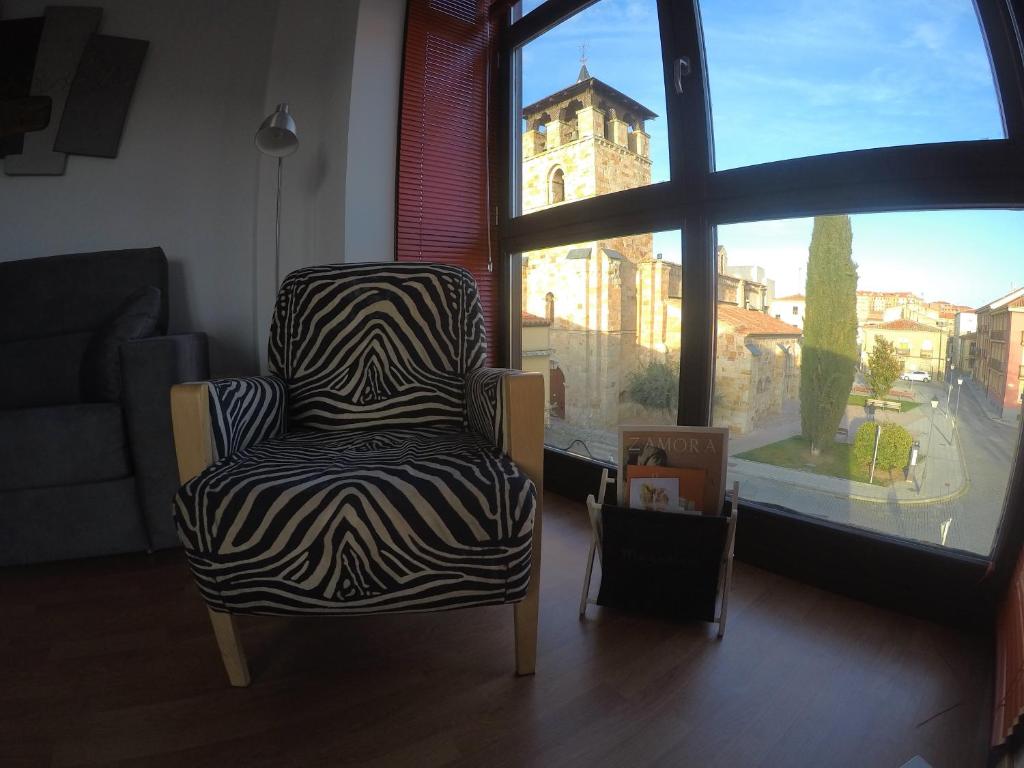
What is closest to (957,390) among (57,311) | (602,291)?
(602,291)

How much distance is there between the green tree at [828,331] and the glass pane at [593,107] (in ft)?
1.84

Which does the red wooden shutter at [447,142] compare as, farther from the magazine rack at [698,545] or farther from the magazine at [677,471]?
the magazine rack at [698,545]

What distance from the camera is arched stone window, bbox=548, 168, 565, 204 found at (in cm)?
221

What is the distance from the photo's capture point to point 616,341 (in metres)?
2.10

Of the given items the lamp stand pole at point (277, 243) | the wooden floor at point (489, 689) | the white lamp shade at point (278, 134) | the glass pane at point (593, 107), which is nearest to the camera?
the wooden floor at point (489, 689)

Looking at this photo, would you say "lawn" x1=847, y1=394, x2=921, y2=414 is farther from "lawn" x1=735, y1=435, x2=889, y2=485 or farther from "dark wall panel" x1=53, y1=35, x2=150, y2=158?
"dark wall panel" x1=53, y1=35, x2=150, y2=158

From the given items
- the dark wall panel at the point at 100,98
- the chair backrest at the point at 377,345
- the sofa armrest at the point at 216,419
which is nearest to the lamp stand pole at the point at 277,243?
the dark wall panel at the point at 100,98

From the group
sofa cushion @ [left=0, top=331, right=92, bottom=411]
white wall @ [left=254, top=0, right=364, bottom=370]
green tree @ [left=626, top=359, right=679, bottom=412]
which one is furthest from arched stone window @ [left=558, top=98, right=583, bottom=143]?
sofa cushion @ [left=0, top=331, right=92, bottom=411]

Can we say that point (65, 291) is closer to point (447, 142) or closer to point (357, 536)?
point (447, 142)

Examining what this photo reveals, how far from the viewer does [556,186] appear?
2.24 metres

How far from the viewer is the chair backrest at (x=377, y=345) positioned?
1.43 meters

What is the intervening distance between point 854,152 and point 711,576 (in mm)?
1105

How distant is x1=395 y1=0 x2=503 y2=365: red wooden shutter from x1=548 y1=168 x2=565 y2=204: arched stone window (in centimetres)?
36

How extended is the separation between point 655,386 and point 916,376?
0.77m
